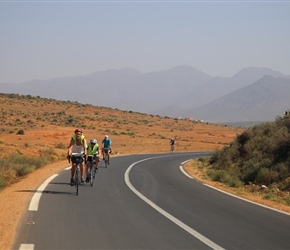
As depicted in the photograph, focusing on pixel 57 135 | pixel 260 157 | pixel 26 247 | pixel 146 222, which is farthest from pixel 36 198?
pixel 57 135

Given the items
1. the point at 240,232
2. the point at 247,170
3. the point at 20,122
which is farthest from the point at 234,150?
the point at 20,122

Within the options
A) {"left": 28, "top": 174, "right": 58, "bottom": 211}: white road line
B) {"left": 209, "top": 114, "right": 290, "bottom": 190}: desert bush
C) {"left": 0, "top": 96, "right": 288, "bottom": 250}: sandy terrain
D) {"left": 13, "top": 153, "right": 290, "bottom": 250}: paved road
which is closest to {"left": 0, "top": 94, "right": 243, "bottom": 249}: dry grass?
{"left": 0, "top": 96, "right": 288, "bottom": 250}: sandy terrain

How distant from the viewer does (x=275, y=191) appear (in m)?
16.8

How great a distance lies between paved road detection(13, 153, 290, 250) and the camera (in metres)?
7.66

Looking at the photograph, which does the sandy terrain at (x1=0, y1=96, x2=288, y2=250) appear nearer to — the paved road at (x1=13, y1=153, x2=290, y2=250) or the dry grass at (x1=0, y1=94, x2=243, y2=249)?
the dry grass at (x1=0, y1=94, x2=243, y2=249)

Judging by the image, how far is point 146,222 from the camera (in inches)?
368

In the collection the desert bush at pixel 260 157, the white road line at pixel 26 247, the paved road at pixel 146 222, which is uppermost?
the desert bush at pixel 260 157

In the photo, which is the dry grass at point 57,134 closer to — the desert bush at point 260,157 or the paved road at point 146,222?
the paved road at point 146,222

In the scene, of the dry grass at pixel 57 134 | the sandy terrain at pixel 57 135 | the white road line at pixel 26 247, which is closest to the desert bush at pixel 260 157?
the sandy terrain at pixel 57 135

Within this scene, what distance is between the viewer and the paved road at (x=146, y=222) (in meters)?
7.66

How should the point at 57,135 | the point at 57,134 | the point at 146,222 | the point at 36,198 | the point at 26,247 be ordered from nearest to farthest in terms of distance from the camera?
the point at 26,247, the point at 146,222, the point at 36,198, the point at 57,135, the point at 57,134

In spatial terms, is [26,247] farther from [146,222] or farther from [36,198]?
[36,198]

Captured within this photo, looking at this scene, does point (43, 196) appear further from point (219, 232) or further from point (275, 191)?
point (275, 191)

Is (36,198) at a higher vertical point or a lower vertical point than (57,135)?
lower
